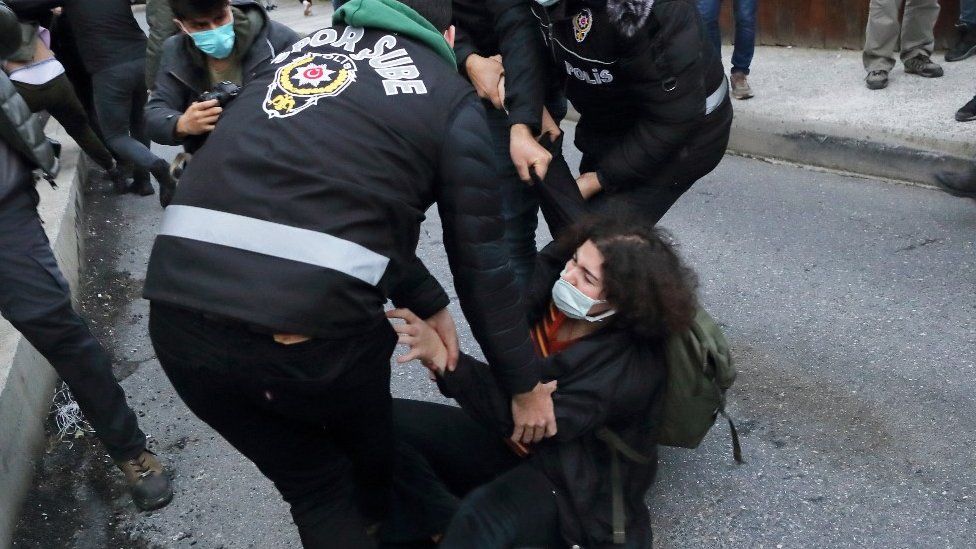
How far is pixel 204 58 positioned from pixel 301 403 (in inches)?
60.4

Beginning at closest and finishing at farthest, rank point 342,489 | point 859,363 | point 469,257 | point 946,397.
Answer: point 469,257 → point 342,489 → point 946,397 → point 859,363

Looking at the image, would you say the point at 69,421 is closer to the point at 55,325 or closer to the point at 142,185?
the point at 55,325

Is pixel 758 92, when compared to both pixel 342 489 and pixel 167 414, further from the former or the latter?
pixel 342 489

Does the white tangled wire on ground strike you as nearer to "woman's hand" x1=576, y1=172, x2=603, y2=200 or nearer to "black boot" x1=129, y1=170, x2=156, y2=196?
"woman's hand" x1=576, y1=172, x2=603, y2=200

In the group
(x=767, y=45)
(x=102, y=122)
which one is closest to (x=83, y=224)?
(x=102, y=122)

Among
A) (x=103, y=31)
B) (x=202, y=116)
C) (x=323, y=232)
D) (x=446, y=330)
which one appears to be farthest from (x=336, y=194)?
(x=103, y=31)

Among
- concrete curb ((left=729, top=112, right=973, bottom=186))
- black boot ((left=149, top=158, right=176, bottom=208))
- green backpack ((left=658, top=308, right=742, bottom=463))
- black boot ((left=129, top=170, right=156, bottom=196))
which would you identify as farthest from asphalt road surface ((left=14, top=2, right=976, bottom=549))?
black boot ((left=129, top=170, right=156, bottom=196))

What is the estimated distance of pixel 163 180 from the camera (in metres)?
5.16

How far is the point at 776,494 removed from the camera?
8.57 feet

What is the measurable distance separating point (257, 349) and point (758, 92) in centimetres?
489

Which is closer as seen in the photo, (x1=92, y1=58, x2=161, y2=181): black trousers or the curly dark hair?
the curly dark hair

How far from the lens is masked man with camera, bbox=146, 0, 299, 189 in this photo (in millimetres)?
2691

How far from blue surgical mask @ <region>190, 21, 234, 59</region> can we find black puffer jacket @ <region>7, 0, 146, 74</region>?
2158 millimetres

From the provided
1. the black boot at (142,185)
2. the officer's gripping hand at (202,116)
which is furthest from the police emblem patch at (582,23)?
the black boot at (142,185)
